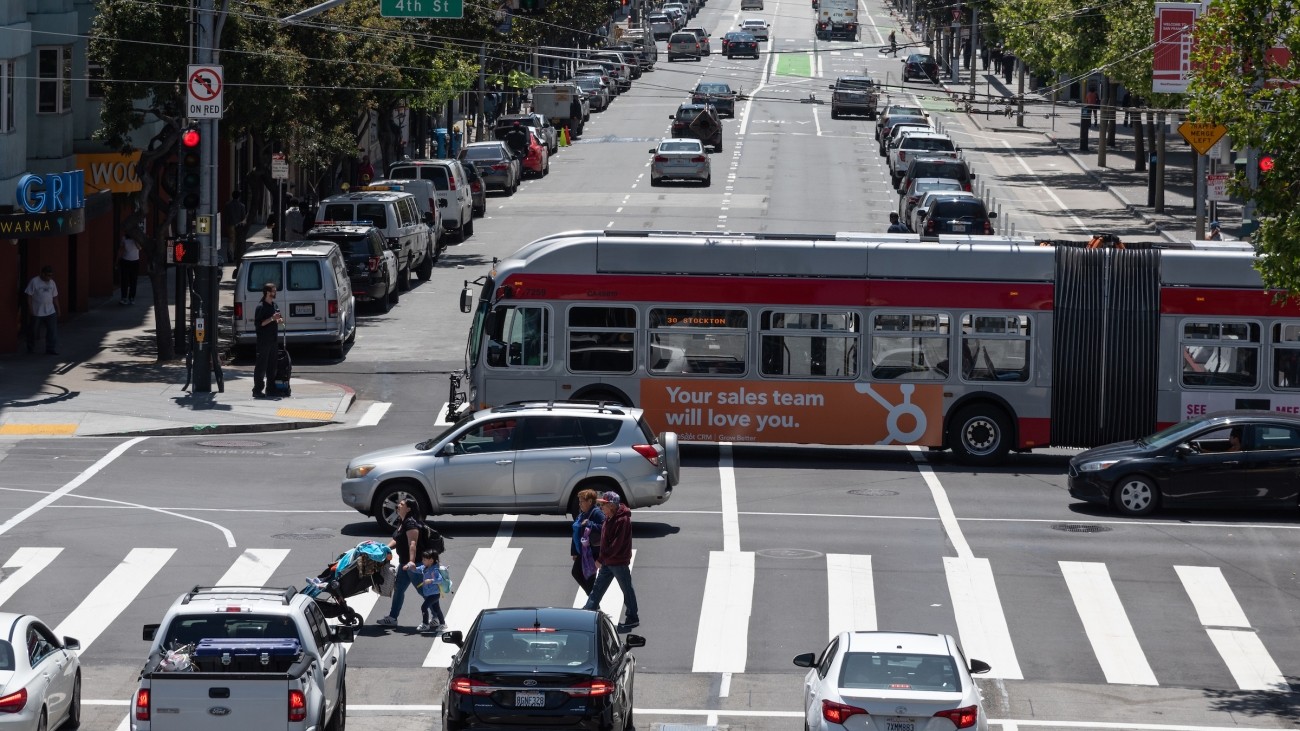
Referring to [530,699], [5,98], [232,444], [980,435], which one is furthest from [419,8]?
[530,699]

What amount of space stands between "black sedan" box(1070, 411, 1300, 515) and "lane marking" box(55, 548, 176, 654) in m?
12.4

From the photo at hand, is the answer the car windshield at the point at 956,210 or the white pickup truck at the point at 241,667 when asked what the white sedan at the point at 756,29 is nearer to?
the car windshield at the point at 956,210

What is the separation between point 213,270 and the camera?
33562mm

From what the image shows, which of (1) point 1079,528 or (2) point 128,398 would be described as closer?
(1) point 1079,528

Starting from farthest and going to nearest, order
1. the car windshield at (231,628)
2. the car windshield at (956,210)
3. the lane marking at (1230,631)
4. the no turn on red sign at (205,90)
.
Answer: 1. the car windshield at (956,210)
2. the no turn on red sign at (205,90)
3. the lane marking at (1230,631)
4. the car windshield at (231,628)

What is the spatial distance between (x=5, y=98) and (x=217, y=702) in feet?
82.7

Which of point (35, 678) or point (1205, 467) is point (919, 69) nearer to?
point (1205, 467)

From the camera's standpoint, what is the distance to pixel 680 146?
219ft

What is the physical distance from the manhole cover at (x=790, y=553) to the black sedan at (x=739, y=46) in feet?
306

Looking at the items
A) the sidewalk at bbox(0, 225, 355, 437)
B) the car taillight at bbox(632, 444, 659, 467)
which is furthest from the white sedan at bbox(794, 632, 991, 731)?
the sidewalk at bbox(0, 225, 355, 437)

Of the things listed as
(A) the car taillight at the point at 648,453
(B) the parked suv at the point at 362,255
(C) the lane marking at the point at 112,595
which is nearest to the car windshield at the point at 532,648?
(C) the lane marking at the point at 112,595

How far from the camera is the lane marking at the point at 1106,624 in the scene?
18031mm

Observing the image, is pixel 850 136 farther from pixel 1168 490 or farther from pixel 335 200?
pixel 1168 490

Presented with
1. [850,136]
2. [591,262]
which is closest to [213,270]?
[591,262]
